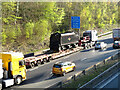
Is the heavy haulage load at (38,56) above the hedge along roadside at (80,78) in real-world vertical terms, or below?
above

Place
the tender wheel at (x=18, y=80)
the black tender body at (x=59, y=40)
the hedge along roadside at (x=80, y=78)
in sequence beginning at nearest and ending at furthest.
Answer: the hedge along roadside at (x=80, y=78) < the tender wheel at (x=18, y=80) < the black tender body at (x=59, y=40)

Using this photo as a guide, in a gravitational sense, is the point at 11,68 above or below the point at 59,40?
below

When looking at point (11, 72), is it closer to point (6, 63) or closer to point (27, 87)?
point (6, 63)

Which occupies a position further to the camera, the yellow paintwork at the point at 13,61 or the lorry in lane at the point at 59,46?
the lorry in lane at the point at 59,46

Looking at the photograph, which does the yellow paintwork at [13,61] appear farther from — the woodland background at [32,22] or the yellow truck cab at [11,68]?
the woodland background at [32,22]

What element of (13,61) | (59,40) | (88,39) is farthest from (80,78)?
(88,39)

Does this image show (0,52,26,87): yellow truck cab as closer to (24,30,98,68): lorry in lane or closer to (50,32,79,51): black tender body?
(24,30,98,68): lorry in lane

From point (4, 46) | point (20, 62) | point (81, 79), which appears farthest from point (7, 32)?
point (81, 79)

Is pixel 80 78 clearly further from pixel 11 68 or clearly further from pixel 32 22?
pixel 32 22

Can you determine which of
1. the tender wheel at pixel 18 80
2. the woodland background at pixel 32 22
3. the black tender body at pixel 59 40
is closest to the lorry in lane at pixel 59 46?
the black tender body at pixel 59 40

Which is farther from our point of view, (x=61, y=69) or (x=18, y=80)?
(x=61, y=69)

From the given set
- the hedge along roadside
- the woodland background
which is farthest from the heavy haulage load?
the woodland background

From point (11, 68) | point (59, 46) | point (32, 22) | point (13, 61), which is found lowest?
point (11, 68)

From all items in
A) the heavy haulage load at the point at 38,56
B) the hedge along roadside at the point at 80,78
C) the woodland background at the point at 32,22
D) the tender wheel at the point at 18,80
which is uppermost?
the woodland background at the point at 32,22
